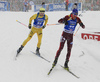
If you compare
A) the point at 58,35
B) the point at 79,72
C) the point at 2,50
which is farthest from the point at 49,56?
the point at 58,35

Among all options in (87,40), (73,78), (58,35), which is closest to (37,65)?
(73,78)

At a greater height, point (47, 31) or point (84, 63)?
point (47, 31)

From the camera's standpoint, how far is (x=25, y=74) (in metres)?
5.11

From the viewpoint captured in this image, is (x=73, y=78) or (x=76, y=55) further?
(x=76, y=55)

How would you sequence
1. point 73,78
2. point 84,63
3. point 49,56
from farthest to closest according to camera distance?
1. point 49,56
2. point 84,63
3. point 73,78

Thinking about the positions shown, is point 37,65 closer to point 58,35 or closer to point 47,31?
point 58,35

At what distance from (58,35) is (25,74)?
5977mm

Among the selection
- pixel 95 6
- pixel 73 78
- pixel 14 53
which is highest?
pixel 95 6

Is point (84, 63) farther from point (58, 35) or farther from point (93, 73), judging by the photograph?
point (58, 35)

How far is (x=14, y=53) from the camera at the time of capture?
6875 mm

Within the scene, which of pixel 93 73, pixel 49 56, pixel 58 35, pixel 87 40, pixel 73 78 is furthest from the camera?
pixel 58 35

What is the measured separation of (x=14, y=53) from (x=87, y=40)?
4543 millimetres

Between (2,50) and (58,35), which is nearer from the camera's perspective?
(2,50)

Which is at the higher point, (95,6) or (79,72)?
(95,6)
